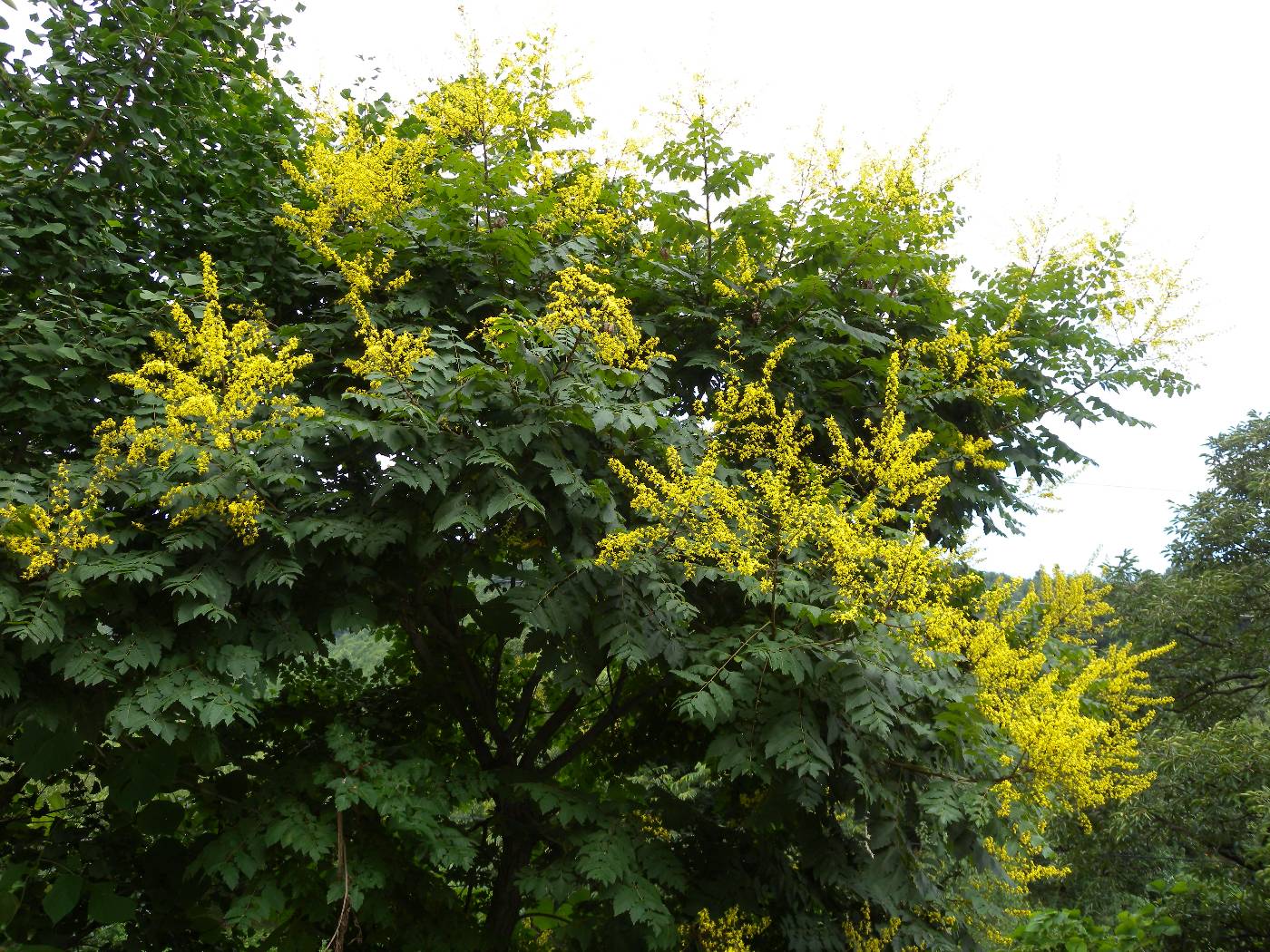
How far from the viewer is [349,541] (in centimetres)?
356

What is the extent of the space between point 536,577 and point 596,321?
1.12 metres

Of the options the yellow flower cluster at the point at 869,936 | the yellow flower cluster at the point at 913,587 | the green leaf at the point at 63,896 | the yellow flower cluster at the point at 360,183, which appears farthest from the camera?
the yellow flower cluster at the point at 360,183

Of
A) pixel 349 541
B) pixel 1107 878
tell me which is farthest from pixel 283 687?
pixel 1107 878

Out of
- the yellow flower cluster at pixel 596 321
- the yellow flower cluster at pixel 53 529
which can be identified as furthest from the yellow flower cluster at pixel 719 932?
the yellow flower cluster at pixel 53 529

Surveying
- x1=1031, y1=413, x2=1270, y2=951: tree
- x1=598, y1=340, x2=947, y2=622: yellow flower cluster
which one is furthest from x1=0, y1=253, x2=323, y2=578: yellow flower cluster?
x1=1031, y1=413, x2=1270, y2=951: tree

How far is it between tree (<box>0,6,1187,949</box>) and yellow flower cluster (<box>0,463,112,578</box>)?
2 centimetres

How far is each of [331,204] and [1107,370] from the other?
446 cm

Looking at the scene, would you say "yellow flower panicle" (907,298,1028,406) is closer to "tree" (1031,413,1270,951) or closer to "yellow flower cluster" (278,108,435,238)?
"yellow flower cluster" (278,108,435,238)

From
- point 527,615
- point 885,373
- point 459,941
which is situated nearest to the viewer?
point 527,615

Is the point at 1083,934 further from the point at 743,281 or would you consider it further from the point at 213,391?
the point at 213,391

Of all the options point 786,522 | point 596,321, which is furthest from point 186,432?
point 786,522

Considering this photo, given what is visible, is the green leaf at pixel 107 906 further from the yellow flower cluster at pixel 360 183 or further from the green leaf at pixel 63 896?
the yellow flower cluster at pixel 360 183

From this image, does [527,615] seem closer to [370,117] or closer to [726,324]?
[726,324]

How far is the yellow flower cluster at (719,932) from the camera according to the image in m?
3.79
